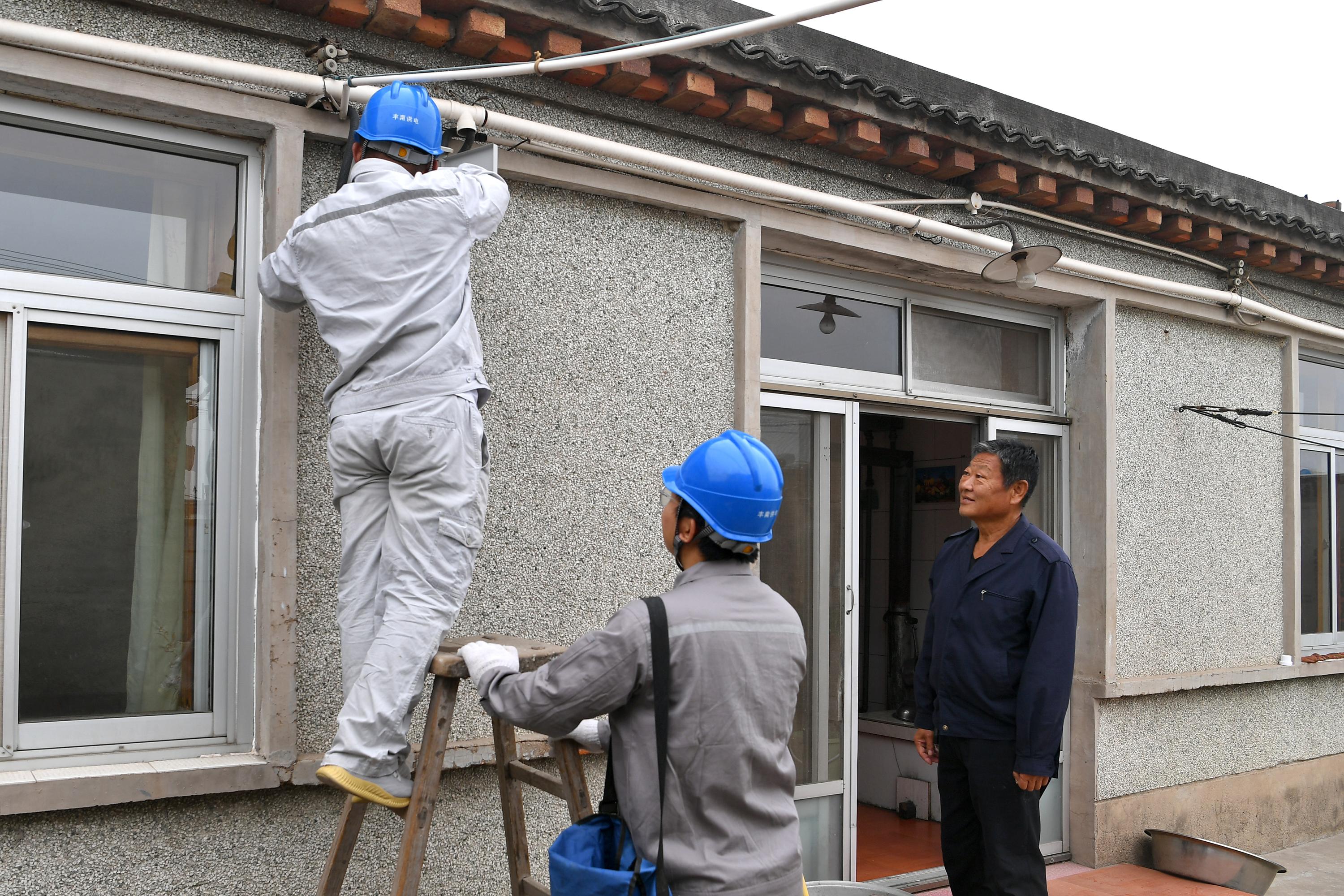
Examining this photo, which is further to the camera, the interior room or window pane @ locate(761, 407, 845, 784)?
the interior room

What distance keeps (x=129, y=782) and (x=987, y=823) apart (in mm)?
2823

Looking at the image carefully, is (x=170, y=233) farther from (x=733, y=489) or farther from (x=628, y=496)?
(x=733, y=489)

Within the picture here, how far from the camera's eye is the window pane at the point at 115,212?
3.37 m

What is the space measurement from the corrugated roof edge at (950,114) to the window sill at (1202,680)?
263 centimetres

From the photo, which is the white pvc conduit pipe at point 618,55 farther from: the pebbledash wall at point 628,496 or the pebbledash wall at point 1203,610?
the pebbledash wall at point 1203,610

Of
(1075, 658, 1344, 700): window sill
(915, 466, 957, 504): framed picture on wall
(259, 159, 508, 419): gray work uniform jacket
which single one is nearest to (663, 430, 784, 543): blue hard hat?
(259, 159, 508, 419): gray work uniform jacket

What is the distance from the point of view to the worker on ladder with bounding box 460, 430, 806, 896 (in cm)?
235

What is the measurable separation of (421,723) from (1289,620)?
5670mm

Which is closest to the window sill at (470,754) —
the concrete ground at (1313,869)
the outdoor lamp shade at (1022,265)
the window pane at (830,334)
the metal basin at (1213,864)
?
the window pane at (830,334)

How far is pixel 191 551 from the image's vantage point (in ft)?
11.8

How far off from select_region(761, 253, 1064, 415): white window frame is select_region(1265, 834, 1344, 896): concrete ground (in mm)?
2817

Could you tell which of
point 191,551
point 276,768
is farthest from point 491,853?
point 191,551

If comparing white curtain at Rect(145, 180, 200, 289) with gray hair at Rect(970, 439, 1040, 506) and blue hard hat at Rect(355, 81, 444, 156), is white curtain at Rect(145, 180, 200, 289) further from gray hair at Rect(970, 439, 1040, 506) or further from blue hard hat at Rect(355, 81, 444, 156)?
gray hair at Rect(970, 439, 1040, 506)

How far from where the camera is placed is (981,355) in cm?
609
